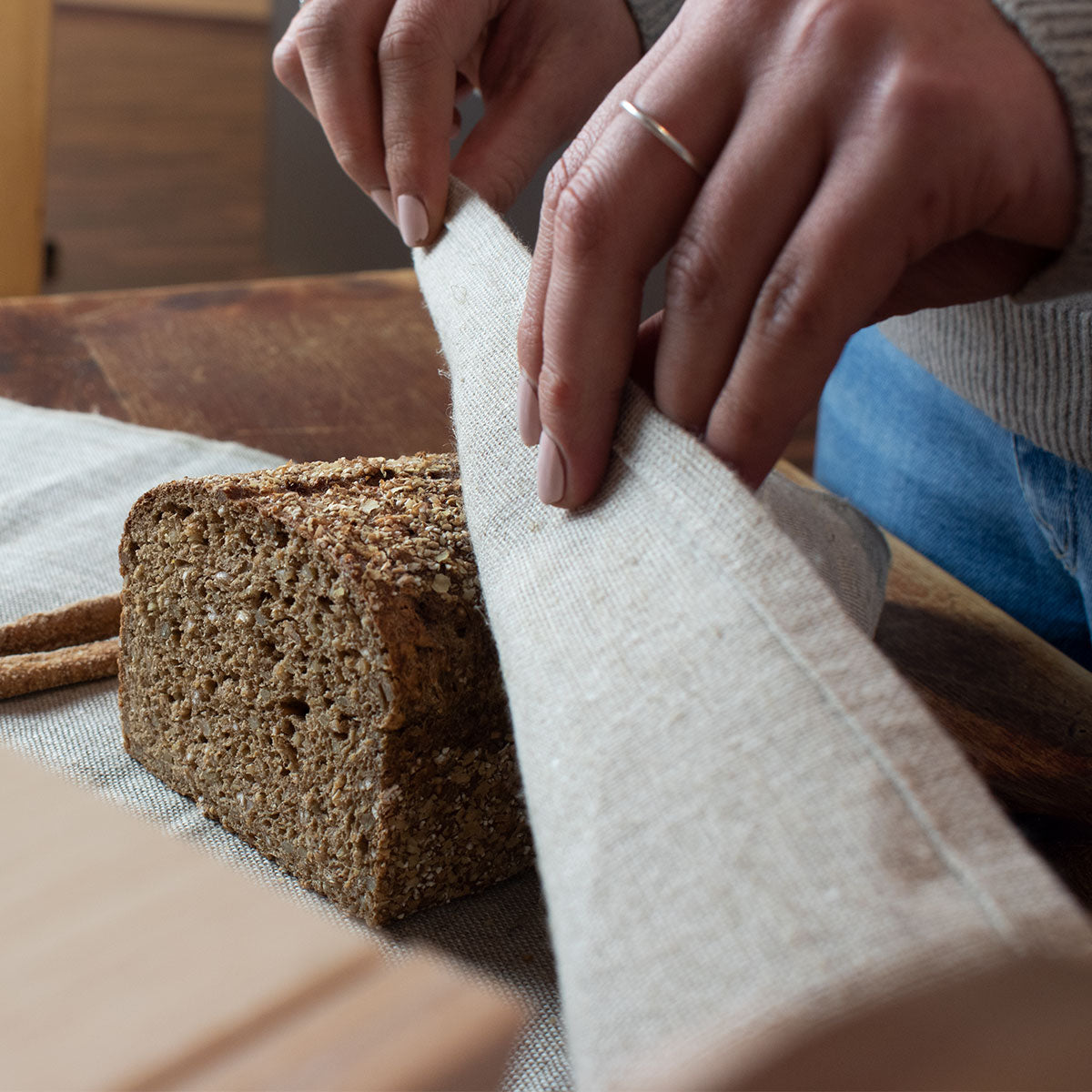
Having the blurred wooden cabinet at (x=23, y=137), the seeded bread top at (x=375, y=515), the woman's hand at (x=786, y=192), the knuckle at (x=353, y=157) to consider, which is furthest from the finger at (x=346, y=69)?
the blurred wooden cabinet at (x=23, y=137)

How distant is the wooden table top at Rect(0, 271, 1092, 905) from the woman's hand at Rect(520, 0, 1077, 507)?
381 millimetres

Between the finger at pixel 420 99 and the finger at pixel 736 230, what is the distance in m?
0.34

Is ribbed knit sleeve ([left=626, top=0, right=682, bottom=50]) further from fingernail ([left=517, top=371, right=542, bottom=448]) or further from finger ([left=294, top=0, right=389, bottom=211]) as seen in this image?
fingernail ([left=517, top=371, right=542, bottom=448])

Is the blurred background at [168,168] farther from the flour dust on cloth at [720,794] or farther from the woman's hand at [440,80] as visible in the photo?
the flour dust on cloth at [720,794]

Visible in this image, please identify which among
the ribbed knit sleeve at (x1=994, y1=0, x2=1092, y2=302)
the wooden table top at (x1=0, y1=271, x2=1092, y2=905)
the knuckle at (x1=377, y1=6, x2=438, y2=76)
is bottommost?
the wooden table top at (x1=0, y1=271, x2=1092, y2=905)

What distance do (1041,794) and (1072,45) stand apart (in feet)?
1.51

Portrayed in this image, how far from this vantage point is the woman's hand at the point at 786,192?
1.29 ft

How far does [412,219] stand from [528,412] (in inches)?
11.0

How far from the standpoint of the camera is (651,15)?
0.86 metres

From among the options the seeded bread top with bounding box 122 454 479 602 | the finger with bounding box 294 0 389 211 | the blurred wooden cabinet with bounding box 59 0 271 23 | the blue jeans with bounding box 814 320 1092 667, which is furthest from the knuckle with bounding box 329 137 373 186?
the blurred wooden cabinet with bounding box 59 0 271 23

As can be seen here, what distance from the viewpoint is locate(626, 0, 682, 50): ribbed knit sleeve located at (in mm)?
859

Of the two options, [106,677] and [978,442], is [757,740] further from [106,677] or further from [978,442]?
[978,442]

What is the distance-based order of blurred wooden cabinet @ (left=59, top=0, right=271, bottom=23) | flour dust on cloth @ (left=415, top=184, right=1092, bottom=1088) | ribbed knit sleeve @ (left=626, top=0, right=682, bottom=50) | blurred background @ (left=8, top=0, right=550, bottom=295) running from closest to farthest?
flour dust on cloth @ (left=415, top=184, right=1092, bottom=1088)
ribbed knit sleeve @ (left=626, top=0, right=682, bottom=50)
blurred background @ (left=8, top=0, right=550, bottom=295)
blurred wooden cabinet @ (left=59, top=0, right=271, bottom=23)

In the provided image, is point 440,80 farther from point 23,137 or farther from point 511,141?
point 23,137
